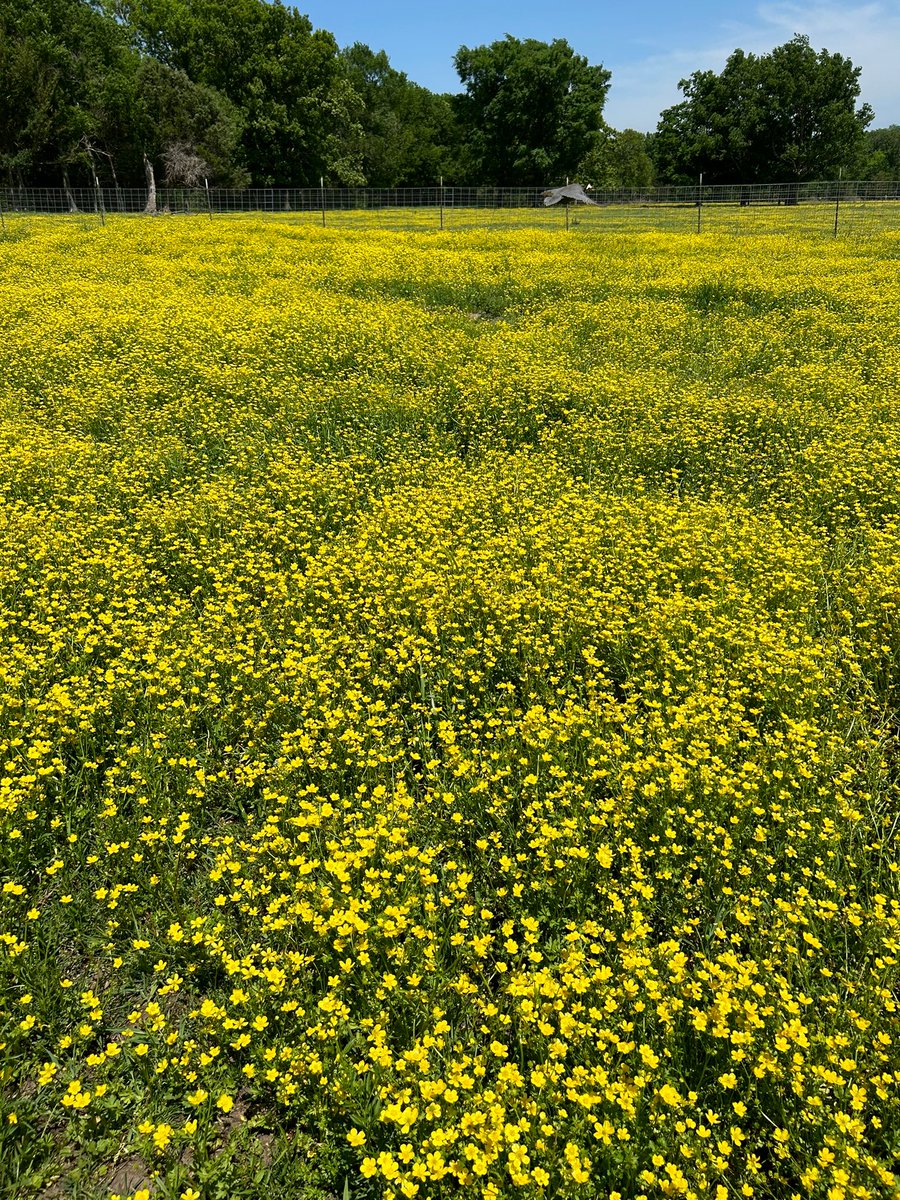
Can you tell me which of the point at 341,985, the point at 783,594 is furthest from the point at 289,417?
the point at 341,985

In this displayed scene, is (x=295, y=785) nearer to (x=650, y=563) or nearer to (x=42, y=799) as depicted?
(x=42, y=799)

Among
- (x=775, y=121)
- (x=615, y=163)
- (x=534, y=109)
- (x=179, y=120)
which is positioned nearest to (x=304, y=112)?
(x=179, y=120)

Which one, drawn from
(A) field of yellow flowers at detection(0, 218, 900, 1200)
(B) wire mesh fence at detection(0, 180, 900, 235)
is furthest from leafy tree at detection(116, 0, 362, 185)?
(A) field of yellow flowers at detection(0, 218, 900, 1200)

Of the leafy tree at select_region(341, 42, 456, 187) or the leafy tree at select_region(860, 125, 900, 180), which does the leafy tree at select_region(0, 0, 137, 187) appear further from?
the leafy tree at select_region(860, 125, 900, 180)

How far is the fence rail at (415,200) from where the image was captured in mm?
41594

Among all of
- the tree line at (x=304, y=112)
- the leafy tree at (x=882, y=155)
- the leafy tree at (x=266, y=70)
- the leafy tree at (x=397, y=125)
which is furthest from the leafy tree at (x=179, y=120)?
the leafy tree at (x=882, y=155)

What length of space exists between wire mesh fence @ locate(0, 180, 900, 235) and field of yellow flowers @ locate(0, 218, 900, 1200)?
92.2 feet

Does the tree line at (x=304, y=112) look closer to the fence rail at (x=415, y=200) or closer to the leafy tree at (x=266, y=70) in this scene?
the leafy tree at (x=266, y=70)

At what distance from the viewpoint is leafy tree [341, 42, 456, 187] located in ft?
264

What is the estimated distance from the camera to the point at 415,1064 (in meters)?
2.66

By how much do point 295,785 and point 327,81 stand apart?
76.9m

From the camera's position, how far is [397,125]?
85188 millimetres

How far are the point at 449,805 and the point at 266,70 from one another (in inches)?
3009

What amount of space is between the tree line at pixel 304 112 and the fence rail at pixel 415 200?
550 cm
